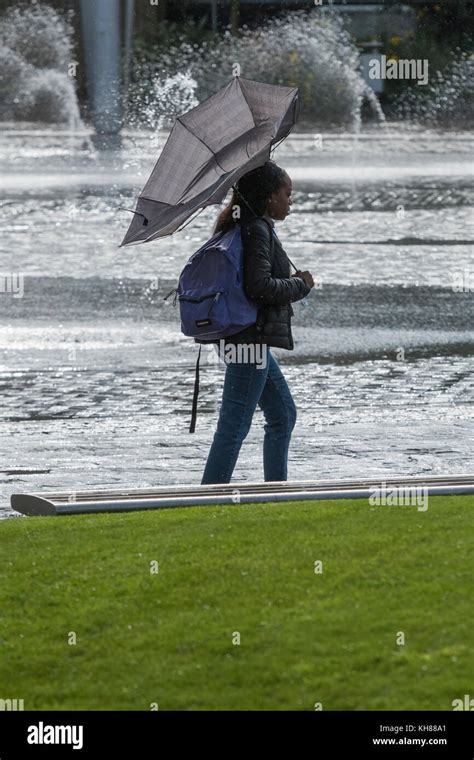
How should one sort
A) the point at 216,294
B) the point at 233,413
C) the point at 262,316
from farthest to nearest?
the point at 233,413 → the point at 262,316 → the point at 216,294

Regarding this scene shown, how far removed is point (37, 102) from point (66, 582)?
20293 millimetres

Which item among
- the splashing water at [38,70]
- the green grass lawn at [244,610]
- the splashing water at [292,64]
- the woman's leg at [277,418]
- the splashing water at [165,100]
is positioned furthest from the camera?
the splashing water at [38,70]

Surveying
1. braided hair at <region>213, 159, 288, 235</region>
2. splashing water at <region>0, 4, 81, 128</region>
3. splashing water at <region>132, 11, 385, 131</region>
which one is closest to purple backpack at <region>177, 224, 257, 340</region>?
braided hair at <region>213, 159, 288, 235</region>

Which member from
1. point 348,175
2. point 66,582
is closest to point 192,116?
point 66,582

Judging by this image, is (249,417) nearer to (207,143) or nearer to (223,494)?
(223,494)

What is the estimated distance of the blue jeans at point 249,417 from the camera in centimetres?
697

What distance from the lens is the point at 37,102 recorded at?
24.9 m

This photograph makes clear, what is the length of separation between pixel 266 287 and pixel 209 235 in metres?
9.32

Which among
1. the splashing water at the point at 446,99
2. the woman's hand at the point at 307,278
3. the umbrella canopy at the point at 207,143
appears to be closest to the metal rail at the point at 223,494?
the woman's hand at the point at 307,278

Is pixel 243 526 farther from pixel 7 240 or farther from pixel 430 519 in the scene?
pixel 7 240

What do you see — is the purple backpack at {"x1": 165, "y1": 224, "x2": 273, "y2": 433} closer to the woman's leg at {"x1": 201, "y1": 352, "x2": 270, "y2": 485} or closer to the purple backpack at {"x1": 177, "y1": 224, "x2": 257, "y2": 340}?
the purple backpack at {"x1": 177, "y1": 224, "x2": 257, "y2": 340}

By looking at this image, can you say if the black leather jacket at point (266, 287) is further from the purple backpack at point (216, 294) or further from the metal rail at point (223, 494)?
the metal rail at point (223, 494)

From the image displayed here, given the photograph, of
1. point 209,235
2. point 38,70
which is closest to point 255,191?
point 209,235

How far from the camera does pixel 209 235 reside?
16.0 meters
